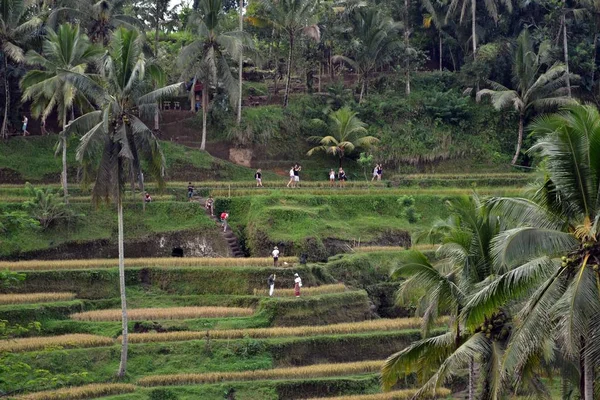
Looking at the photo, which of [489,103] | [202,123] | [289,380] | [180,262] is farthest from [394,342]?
[489,103]

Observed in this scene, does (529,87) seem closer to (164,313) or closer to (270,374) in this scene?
(164,313)

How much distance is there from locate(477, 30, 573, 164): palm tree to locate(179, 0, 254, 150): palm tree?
14424 millimetres

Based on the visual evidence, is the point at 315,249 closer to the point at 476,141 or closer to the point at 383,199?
the point at 383,199

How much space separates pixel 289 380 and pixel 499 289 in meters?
16.2

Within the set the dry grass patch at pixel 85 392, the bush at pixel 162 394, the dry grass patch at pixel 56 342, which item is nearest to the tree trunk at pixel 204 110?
the dry grass patch at pixel 56 342

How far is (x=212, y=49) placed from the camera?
51.9 metres

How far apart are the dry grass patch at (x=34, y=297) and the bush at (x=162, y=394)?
770 cm

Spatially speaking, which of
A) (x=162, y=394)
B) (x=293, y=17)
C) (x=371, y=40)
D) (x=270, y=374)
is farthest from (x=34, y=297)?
(x=371, y=40)

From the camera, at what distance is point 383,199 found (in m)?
49.3

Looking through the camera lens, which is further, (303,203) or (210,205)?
(303,203)

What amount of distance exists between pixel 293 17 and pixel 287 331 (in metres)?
24.8

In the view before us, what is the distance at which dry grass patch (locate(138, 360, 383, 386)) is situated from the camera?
32594 mm

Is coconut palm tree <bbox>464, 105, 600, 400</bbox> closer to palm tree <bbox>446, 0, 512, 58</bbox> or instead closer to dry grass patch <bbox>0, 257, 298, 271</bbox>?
dry grass patch <bbox>0, 257, 298, 271</bbox>

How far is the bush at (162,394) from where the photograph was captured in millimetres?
31547
